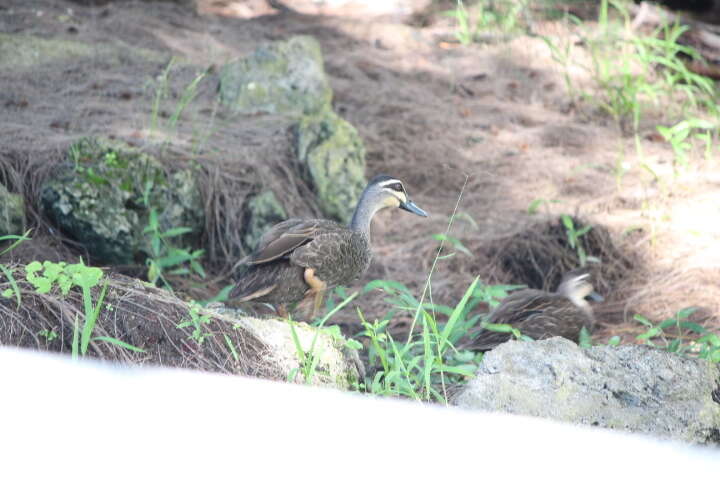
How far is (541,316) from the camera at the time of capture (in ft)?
17.4

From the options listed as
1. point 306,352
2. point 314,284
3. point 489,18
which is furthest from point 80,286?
point 489,18

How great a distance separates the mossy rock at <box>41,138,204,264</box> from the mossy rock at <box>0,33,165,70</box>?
2034 mm

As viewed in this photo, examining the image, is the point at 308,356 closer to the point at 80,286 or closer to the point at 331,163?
the point at 80,286

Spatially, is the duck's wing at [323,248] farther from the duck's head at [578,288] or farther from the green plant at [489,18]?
the green plant at [489,18]

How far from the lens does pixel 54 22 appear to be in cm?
882

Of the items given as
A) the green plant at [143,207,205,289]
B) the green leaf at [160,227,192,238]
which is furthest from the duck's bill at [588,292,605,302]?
the green leaf at [160,227,192,238]

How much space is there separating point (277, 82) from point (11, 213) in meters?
2.84

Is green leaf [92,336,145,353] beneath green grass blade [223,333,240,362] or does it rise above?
above

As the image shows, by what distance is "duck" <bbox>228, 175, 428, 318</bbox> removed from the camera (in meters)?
4.85

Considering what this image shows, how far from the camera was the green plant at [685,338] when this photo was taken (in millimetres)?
4578

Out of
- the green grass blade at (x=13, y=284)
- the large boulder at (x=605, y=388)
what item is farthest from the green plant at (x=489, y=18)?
the green grass blade at (x=13, y=284)

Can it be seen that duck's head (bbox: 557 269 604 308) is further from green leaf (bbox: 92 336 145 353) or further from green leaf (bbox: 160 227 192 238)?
green leaf (bbox: 92 336 145 353)

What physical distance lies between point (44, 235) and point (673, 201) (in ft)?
14.9

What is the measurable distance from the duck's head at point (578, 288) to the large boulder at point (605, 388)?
5.72 ft
